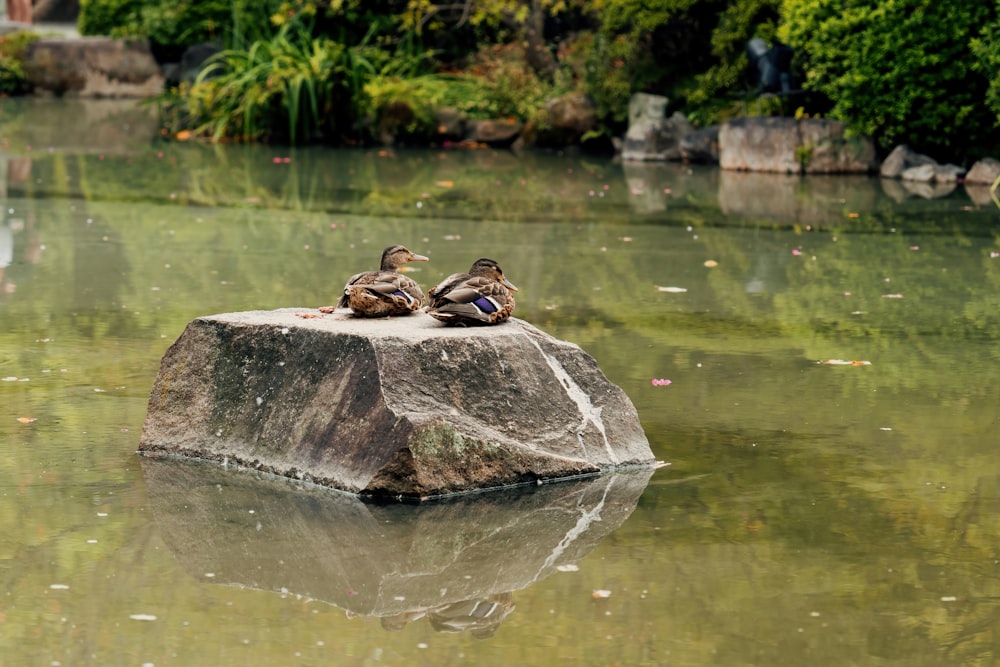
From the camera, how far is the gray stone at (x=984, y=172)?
1570 centimetres

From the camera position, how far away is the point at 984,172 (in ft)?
51.8

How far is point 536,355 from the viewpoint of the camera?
18.2 ft

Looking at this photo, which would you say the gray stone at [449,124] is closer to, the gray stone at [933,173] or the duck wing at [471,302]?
the gray stone at [933,173]

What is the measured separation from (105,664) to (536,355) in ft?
7.27

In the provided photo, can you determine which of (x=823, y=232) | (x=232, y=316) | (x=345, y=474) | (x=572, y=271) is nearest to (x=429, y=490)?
(x=345, y=474)

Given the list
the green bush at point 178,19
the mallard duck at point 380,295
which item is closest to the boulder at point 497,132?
the green bush at point 178,19

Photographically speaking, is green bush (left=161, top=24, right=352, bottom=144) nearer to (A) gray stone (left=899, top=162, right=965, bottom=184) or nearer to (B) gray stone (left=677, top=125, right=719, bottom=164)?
(B) gray stone (left=677, top=125, right=719, bottom=164)

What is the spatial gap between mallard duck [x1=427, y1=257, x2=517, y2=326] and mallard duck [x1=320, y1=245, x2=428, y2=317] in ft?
0.53

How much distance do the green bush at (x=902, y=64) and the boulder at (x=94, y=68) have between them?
12.8 meters

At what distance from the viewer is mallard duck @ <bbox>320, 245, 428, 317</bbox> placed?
562 centimetres

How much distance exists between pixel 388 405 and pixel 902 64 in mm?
11736

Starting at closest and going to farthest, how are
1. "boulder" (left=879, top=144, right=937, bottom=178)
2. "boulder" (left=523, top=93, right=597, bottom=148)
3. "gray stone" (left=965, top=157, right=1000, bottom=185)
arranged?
"gray stone" (left=965, top=157, right=1000, bottom=185) → "boulder" (left=879, top=144, right=937, bottom=178) → "boulder" (left=523, top=93, right=597, bottom=148)

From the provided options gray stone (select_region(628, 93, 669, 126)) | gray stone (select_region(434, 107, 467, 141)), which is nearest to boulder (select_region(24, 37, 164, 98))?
gray stone (select_region(434, 107, 467, 141))

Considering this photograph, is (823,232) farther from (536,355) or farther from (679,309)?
(536,355)
